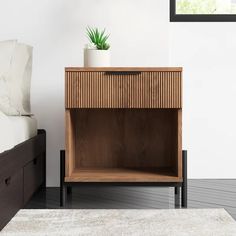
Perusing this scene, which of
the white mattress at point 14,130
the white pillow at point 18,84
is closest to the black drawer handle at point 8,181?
the white mattress at point 14,130

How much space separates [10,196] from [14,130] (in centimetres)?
33

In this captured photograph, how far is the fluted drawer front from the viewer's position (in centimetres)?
215

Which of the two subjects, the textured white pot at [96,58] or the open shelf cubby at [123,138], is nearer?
the textured white pot at [96,58]

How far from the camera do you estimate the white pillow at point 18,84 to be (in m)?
2.40

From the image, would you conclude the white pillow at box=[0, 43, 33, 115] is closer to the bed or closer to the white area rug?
the bed

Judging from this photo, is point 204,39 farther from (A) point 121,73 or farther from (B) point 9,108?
(B) point 9,108

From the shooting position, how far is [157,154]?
258cm

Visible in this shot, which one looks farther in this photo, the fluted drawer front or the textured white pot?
the textured white pot

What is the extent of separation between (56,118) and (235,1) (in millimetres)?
1391

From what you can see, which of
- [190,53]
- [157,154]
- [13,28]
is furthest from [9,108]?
→ [190,53]

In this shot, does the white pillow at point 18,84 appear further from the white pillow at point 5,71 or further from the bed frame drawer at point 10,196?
the bed frame drawer at point 10,196

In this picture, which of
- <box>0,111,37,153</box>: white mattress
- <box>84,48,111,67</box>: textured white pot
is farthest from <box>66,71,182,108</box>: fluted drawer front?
<box>0,111,37,153</box>: white mattress

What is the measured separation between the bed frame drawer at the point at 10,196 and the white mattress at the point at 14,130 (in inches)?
5.1

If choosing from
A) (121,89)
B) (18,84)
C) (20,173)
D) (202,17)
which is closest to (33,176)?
(20,173)
